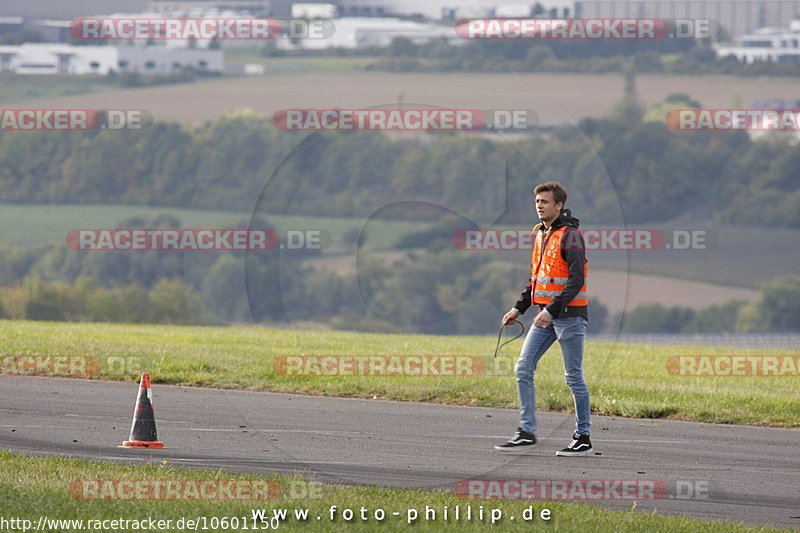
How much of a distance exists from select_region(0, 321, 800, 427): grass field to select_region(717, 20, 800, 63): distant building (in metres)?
78.0

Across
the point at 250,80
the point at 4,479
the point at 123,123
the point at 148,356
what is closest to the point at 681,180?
the point at 250,80

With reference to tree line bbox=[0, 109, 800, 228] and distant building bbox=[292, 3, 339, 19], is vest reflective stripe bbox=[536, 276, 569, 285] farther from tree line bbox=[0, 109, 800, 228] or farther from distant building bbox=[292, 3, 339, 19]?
distant building bbox=[292, 3, 339, 19]

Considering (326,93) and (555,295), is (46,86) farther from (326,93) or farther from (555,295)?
(555,295)

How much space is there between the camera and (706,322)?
6147cm

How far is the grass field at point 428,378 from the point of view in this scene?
12.0m

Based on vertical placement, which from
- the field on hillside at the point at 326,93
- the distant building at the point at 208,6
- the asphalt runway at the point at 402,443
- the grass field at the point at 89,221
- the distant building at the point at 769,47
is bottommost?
the asphalt runway at the point at 402,443

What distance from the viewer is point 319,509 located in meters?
6.87

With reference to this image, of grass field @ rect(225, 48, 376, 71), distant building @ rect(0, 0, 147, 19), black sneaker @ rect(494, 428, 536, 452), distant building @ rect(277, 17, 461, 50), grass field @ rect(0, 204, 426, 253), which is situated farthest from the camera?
distant building @ rect(0, 0, 147, 19)

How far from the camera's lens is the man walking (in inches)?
338

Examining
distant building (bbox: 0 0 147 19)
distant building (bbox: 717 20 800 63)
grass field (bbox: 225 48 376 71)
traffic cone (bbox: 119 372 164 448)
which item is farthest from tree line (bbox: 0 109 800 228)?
distant building (bbox: 0 0 147 19)

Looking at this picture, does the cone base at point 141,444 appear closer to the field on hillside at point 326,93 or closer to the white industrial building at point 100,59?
the field on hillside at point 326,93

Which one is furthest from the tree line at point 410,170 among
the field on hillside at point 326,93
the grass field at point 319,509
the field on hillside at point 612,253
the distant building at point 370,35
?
the grass field at point 319,509

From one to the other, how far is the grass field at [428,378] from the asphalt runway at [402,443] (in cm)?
47

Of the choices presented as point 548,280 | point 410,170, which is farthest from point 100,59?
point 548,280
